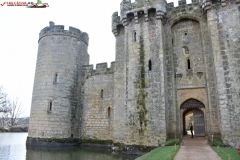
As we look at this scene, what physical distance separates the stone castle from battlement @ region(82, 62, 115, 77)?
9 centimetres

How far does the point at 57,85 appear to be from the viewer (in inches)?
652

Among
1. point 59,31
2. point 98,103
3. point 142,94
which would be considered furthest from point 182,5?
point 59,31

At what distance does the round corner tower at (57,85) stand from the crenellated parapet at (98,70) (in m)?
0.64

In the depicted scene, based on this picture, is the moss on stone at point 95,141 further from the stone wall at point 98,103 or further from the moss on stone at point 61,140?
the moss on stone at point 61,140

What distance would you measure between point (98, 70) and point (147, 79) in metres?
5.98

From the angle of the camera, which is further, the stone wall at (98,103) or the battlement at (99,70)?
the battlement at (99,70)

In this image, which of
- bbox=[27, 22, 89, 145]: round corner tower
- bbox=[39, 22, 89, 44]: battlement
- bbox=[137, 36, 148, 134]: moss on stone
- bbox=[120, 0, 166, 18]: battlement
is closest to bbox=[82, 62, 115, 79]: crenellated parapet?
bbox=[27, 22, 89, 145]: round corner tower

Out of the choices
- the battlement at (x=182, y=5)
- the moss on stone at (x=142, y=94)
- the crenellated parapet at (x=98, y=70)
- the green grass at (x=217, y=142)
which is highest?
the battlement at (x=182, y=5)

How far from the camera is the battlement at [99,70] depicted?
56.2 ft

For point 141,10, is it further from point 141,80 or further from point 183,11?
point 141,80

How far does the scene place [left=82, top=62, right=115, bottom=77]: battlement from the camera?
17.1 metres

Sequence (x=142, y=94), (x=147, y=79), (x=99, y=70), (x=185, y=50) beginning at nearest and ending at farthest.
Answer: (x=142, y=94), (x=147, y=79), (x=185, y=50), (x=99, y=70)

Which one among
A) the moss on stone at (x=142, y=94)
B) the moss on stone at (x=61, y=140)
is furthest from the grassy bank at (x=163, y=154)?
the moss on stone at (x=61, y=140)

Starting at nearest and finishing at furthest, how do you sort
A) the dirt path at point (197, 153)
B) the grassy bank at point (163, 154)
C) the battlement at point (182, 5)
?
1. the dirt path at point (197, 153)
2. the grassy bank at point (163, 154)
3. the battlement at point (182, 5)
